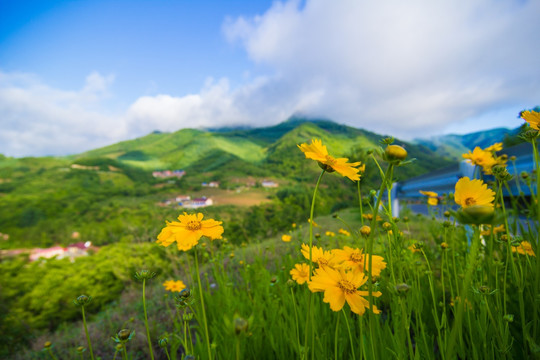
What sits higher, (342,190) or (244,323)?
(244,323)

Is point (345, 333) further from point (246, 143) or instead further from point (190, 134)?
point (190, 134)

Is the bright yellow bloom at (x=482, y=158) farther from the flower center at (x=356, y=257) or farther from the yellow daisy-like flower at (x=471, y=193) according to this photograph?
the flower center at (x=356, y=257)

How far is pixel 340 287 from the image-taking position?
583 millimetres

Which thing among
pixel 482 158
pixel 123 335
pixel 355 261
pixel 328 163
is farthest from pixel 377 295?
pixel 482 158

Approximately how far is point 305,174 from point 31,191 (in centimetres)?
2548

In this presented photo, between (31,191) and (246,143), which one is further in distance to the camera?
Answer: (246,143)

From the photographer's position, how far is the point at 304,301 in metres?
1.13

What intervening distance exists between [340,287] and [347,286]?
0.02 m

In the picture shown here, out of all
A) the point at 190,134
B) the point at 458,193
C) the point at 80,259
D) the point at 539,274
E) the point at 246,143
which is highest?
the point at 190,134

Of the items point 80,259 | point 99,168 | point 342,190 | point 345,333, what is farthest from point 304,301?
point 99,168

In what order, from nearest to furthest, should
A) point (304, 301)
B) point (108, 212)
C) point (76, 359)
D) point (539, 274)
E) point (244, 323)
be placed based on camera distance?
point (244, 323)
point (539, 274)
point (304, 301)
point (76, 359)
point (108, 212)

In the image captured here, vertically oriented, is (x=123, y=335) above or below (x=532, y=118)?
below

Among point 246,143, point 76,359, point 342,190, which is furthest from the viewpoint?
point 246,143

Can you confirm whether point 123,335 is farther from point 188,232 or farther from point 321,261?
point 321,261
